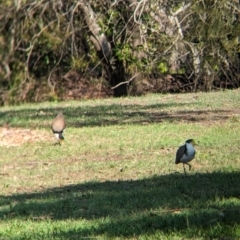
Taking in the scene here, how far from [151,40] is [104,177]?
1323 centimetres

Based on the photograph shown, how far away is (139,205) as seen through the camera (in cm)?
1033

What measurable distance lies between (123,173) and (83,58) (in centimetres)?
1833

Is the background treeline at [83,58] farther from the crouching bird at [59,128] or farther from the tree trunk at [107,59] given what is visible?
the crouching bird at [59,128]

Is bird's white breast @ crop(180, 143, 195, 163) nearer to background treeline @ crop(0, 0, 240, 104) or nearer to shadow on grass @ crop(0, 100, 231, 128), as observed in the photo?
shadow on grass @ crop(0, 100, 231, 128)

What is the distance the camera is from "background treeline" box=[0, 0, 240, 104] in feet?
92.9

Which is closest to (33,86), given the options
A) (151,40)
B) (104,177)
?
(151,40)

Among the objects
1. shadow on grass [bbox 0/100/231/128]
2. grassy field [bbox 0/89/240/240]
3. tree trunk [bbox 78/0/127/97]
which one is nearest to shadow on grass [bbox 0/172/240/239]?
grassy field [bbox 0/89/240/240]

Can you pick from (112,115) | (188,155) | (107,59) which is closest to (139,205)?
(188,155)

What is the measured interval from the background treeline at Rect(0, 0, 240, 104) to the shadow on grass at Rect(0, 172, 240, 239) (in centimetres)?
1346

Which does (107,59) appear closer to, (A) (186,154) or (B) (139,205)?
(A) (186,154)

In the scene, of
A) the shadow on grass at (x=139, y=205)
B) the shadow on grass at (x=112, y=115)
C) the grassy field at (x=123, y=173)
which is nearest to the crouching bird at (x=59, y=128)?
the grassy field at (x=123, y=173)

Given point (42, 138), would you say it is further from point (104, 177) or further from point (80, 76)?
point (80, 76)

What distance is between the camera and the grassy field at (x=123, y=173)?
350 inches

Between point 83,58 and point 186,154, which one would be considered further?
point 83,58
